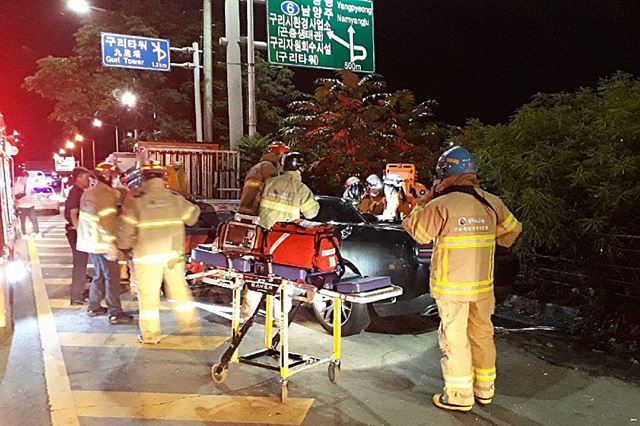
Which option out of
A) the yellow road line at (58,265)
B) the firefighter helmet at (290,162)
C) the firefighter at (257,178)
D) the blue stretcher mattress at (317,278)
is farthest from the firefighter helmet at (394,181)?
the yellow road line at (58,265)

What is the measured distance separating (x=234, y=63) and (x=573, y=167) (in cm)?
975

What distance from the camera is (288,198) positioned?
602cm

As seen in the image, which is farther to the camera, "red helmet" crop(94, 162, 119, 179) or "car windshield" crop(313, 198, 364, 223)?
"red helmet" crop(94, 162, 119, 179)

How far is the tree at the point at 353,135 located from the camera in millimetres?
→ 15602

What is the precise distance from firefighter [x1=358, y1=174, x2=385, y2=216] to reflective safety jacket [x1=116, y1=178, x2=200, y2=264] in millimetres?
4072

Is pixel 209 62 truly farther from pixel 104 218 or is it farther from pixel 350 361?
pixel 350 361

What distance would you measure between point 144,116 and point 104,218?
20537mm

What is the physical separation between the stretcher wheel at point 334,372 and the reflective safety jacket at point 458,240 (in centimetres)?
112

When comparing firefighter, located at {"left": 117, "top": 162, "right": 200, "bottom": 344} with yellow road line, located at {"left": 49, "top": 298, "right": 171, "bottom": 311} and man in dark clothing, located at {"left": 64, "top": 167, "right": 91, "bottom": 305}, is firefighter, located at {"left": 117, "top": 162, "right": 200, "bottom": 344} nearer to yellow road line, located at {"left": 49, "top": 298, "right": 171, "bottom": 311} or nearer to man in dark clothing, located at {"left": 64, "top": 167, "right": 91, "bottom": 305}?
yellow road line, located at {"left": 49, "top": 298, "right": 171, "bottom": 311}

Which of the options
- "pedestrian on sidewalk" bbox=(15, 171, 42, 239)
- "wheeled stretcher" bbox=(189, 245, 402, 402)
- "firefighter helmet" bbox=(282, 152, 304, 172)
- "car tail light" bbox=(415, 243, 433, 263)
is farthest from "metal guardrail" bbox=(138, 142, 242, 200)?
"wheeled stretcher" bbox=(189, 245, 402, 402)

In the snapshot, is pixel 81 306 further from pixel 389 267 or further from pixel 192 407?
pixel 389 267

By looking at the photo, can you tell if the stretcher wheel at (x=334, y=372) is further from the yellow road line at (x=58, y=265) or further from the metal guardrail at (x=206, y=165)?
the metal guardrail at (x=206, y=165)

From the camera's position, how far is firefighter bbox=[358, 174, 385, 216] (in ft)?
32.2

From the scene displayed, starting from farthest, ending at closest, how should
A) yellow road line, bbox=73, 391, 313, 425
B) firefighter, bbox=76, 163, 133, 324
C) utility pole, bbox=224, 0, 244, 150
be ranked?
1. utility pole, bbox=224, 0, 244, 150
2. firefighter, bbox=76, 163, 133, 324
3. yellow road line, bbox=73, 391, 313, 425
